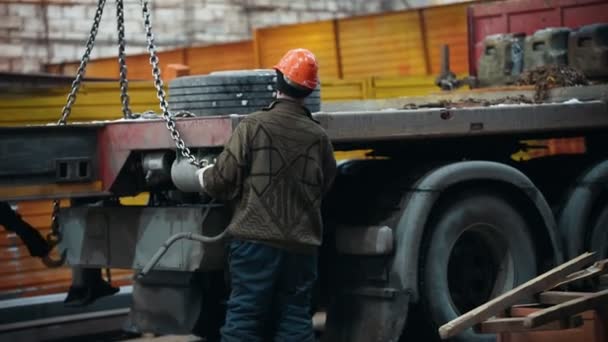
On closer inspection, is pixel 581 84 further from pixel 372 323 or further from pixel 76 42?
pixel 76 42

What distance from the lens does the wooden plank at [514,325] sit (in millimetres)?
5941

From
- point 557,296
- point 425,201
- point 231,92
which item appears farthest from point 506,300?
point 231,92

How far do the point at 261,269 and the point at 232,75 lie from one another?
54.1 inches

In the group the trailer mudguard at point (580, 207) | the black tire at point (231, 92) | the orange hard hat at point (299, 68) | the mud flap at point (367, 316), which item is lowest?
the mud flap at point (367, 316)

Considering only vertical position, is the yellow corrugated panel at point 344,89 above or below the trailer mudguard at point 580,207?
above

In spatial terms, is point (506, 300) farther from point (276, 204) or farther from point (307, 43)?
point (307, 43)

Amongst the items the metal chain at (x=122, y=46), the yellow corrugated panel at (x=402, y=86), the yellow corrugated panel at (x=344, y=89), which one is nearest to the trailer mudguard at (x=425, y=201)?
the metal chain at (x=122, y=46)

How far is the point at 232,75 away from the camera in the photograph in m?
7.29

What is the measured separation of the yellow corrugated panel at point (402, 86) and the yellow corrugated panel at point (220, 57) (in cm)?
504

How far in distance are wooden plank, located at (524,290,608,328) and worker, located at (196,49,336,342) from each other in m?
1.24

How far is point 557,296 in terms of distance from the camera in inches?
250

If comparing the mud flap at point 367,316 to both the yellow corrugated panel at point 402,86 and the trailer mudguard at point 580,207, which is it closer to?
the trailer mudguard at point 580,207

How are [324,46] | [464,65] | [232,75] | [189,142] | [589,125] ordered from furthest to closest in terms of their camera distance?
1. [324,46]
2. [464,65]
3. [589,125]
4. [232,75]
5. [189,142]

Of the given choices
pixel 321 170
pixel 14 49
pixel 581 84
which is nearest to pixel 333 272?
pixel 321 170
